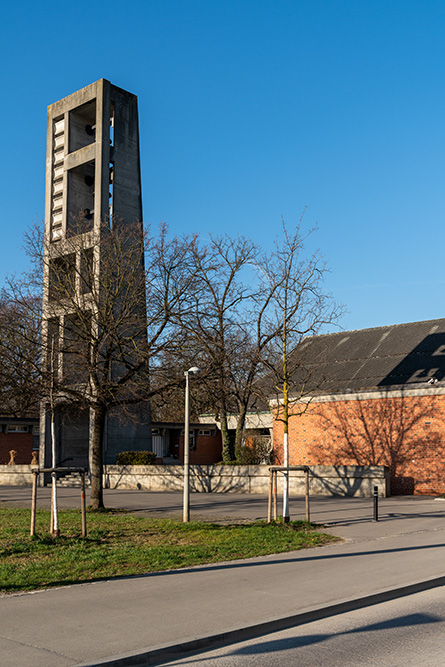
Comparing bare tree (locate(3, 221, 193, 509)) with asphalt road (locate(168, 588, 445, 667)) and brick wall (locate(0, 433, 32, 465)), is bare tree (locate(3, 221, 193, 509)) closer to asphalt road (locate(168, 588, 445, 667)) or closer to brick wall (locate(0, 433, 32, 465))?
asphalt road (locate(168, 588, 445, 667))

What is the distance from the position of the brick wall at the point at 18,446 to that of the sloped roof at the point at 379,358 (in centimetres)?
2090

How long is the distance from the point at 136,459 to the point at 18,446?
594 inches

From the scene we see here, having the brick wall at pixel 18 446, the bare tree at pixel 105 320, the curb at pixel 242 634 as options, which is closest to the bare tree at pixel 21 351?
the bare tree at pixel 105 320

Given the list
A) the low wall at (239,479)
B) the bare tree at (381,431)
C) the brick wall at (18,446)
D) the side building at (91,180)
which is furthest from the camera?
the brick wall at (18,446)

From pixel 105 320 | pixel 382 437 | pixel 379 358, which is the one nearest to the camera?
pixel 105 320

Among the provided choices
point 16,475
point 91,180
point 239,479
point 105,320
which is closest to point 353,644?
point 105,320

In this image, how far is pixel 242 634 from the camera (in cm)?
668

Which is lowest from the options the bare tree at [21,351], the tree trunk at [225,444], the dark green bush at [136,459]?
the dark green bush at [136,459]

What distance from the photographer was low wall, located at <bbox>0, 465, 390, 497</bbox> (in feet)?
79.4

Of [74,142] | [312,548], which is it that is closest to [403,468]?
[312,548]

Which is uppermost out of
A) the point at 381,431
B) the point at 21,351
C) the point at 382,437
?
the point at 21,351

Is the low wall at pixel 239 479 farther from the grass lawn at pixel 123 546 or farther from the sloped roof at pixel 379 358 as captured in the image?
the grass lawn at pixel 123 546

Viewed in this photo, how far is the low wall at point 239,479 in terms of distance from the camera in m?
24.2

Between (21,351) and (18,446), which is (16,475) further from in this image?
(21,351)
